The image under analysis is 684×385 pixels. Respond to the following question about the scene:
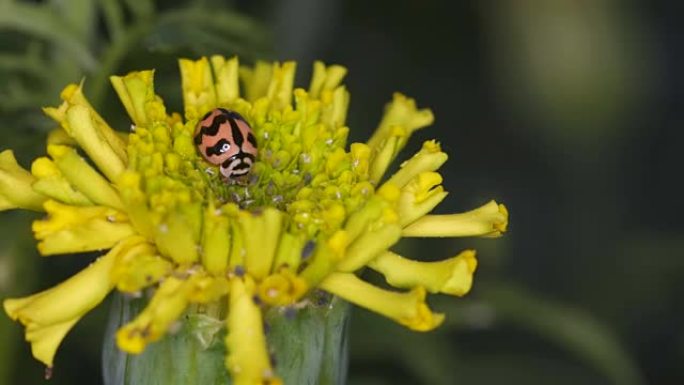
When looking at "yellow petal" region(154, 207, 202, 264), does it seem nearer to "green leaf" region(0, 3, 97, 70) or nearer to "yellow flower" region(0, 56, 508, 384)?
"yellow flower" region(0, 56, 508, 384)

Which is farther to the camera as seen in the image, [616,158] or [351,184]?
[616,158]

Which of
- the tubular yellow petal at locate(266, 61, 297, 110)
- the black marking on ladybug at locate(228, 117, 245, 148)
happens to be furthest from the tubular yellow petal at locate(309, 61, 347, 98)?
the black marking on ladybug at locate(228, 117, 245, 148)

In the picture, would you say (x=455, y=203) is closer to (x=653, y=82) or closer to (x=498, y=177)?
(x=498, y=177)

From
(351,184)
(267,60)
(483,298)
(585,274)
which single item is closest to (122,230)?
(351,184)

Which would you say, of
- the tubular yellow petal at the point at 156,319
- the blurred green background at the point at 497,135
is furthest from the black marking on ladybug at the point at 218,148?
the blurred green background at the point at 497,135

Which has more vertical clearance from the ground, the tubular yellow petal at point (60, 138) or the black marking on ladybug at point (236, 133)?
the tubular yellow petal at point (60, 138)

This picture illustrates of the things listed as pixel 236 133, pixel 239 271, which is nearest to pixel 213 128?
pixel 236 133

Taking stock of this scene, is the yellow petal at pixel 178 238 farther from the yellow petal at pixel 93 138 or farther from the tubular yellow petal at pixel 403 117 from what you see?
the tubular yellow petal at pixel 403 117
